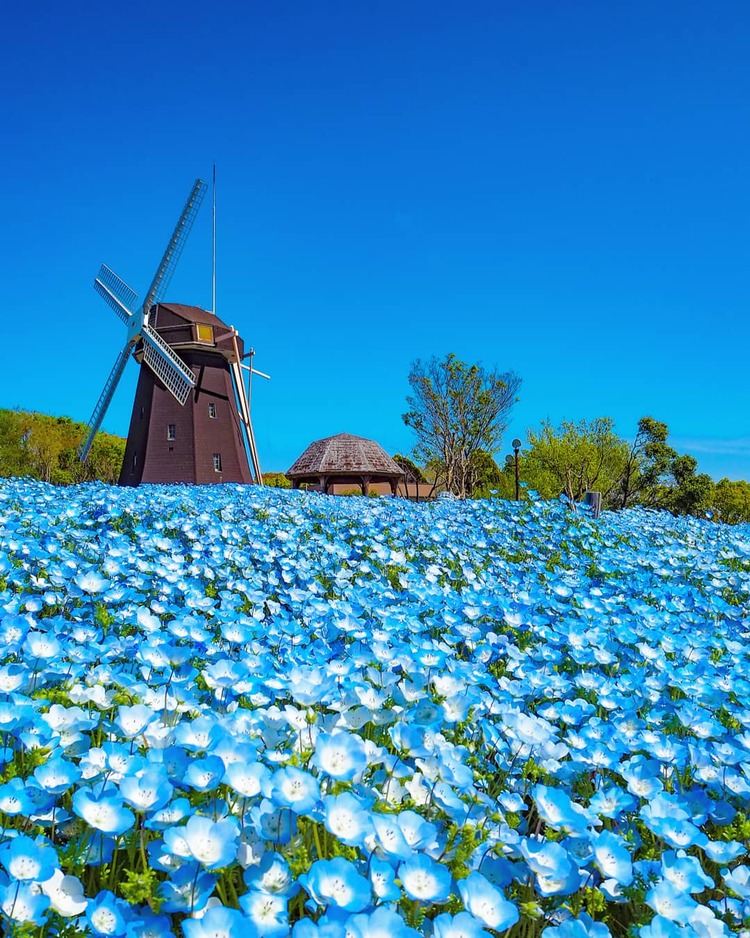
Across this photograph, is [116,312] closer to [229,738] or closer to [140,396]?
[140,396]

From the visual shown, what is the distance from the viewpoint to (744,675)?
3041mm

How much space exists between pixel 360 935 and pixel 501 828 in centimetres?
65

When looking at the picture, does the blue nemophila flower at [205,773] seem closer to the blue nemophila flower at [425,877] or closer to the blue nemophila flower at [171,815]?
the blue nemophila flower at [171,815]

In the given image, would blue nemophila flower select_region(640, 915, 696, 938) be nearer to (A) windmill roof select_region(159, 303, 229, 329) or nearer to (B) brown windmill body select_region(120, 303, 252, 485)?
(B) brown windmill body select_region(120, 303, 252, 485)

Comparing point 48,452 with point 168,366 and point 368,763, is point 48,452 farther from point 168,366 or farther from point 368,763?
point 368,763

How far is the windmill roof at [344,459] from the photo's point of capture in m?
34.1

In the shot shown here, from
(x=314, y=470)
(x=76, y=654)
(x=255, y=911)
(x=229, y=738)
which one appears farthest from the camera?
(x=314, y=470)

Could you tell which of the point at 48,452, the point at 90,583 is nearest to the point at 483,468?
the point at 48,452

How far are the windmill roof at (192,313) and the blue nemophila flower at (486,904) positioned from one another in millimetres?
27950

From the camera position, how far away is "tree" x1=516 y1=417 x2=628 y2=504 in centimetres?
2983

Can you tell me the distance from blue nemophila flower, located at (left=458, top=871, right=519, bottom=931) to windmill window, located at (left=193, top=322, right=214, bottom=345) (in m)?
27.4

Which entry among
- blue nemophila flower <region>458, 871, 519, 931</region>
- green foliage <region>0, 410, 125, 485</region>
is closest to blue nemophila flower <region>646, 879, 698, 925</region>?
blue nemophila flower <region>458, 871, 519, 931</region>

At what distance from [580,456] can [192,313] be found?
69.8ft

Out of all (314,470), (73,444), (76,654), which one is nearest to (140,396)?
(314,470)
